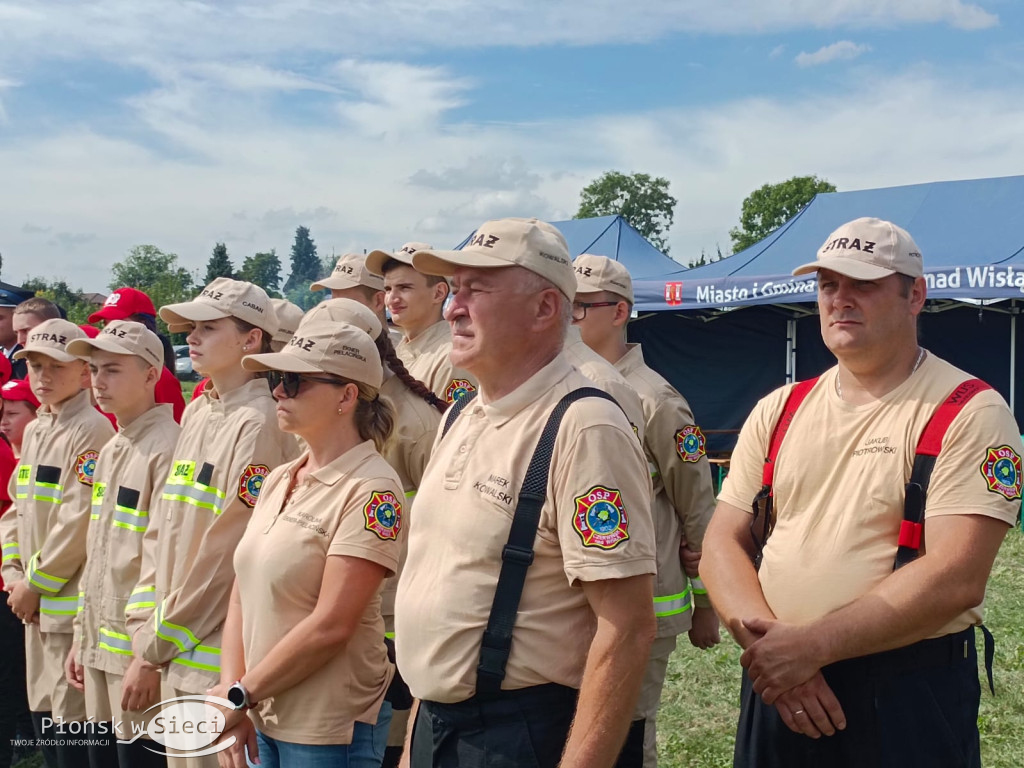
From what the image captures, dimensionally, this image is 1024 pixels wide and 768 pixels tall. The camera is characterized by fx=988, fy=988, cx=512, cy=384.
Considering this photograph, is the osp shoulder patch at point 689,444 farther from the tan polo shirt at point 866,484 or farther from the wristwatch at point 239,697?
the wristwatch at point 239,697

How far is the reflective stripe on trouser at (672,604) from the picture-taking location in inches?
163

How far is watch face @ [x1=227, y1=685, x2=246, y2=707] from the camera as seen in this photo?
2.90 meters

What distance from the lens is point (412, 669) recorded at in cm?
229

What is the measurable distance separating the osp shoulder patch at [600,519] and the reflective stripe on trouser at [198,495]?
195 cm

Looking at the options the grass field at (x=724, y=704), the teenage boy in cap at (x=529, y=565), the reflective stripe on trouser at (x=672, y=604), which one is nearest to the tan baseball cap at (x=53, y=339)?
the reflective stripe on trouser at (x=672, y=604)

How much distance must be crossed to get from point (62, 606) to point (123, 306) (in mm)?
1726

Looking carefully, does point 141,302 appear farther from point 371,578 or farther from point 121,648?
point 371,578

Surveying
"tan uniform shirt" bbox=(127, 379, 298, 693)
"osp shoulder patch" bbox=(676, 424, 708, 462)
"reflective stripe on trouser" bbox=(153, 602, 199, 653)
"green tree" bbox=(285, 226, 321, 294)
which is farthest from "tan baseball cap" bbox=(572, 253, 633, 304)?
"green tree" bbox=(285, 226, 321, 294)

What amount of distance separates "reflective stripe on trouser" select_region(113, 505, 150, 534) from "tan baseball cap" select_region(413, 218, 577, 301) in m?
2.30

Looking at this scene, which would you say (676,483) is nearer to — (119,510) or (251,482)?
(251,482)

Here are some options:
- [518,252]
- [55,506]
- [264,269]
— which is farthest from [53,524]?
[264,269]

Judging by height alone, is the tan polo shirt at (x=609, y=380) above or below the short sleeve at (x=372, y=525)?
above

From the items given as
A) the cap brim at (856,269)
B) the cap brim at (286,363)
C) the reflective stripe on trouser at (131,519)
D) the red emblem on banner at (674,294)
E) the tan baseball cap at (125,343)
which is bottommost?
the reflective stripe on trouser at (131,519)

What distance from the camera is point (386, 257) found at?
4805 millimetres
